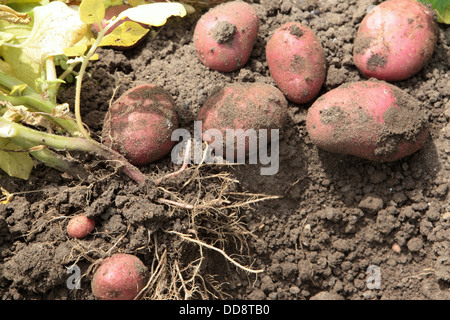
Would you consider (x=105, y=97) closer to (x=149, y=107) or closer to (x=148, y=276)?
(x=149, y=107)

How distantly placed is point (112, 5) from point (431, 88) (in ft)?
3.72

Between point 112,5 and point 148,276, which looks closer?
point 148,276

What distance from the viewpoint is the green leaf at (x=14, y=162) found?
1.29 m

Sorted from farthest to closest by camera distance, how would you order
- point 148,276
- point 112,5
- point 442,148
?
point 112,5, point 442,148, point 148,276

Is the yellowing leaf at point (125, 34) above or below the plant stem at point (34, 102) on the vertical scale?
above

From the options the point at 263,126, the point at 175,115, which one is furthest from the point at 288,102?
the point at 175,115

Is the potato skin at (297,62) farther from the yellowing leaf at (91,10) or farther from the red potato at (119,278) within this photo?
the red potato at (119,278)

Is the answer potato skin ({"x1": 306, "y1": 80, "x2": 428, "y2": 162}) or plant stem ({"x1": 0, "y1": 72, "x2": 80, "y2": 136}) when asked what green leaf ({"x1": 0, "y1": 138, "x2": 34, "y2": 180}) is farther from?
potato skin ({"x1": 306, "y1": 80, "x2": 428, "y2": 162})

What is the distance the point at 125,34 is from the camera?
1.31m

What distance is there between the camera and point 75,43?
4.54ft

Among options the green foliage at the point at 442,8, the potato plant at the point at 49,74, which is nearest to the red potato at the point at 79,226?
the potato plant at the point at 49,74

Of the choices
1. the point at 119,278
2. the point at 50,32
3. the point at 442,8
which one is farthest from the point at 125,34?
the point at 442,8

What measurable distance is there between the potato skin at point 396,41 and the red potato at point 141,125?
656 millimetres

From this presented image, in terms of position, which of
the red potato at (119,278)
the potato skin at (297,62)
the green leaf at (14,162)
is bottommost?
the red potato at (119,278)
